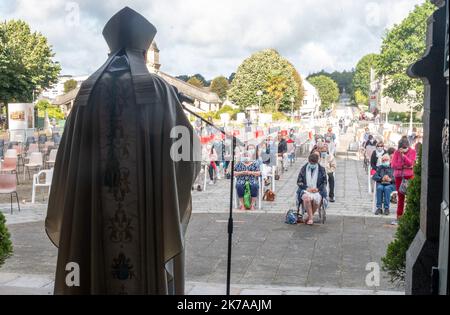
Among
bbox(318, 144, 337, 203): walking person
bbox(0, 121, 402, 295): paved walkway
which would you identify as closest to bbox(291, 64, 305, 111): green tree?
bbox(318, 144, 337, 203): walking person

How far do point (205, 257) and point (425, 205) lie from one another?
4.21 meters

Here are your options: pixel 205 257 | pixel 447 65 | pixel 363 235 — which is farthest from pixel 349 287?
pixel 447 65

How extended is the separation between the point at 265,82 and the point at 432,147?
52.4 metres

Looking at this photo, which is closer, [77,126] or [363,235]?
[77,126]

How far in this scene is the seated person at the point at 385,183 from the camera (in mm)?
11688

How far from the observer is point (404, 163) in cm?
1091

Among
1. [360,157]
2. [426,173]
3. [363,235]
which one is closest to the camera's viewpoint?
[426,173]

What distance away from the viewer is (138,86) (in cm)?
323

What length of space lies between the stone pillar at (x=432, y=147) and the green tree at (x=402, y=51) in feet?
129

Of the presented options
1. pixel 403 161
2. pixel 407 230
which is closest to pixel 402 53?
pixel 403 161

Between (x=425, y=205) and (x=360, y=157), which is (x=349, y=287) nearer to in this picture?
(x=425, y=205)

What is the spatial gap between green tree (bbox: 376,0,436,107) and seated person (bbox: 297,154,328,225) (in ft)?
109

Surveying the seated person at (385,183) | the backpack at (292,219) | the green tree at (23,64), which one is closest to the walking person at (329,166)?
the seated person at (385,183)

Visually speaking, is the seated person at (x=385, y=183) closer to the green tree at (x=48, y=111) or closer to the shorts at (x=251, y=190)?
the shorts at (x=251, y=190)
